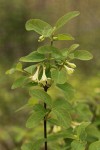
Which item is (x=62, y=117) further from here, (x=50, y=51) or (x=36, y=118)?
(x=50, y=51)

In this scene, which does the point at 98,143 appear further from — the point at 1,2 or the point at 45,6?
the point at 45,6

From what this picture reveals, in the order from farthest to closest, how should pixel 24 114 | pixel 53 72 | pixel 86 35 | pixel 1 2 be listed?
pixel 86 35
pixel 1 2
pixel 24 114
pixel 53 72

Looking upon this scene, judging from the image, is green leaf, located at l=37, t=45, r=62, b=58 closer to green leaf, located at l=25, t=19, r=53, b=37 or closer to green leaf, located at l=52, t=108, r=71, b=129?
green leaf, located at l=25, t=19, r=53, b=37

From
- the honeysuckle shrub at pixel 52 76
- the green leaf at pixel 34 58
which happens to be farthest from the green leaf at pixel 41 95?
the green leaf at pixel 34 58

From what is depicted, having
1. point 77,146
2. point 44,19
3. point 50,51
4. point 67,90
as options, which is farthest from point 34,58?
point 44,19

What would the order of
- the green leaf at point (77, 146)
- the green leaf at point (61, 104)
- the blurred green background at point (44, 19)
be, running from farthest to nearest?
the blurred green background at point (44, 19), the green leaf at point (61, 104), the green leaf at point (77, 146)

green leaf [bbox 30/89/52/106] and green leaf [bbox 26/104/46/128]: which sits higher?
green leaf [bbox 30/89/52/106]

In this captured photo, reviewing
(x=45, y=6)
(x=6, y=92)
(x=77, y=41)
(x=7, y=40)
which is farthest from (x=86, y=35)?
(x=6, y=92)

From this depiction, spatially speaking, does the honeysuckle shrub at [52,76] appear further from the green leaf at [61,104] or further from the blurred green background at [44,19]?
the blurred green background at [44,19]

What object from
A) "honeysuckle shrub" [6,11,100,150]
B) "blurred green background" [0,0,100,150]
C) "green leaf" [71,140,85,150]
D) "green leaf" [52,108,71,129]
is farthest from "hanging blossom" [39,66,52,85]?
"blurred green background" [0,0,100,150]
